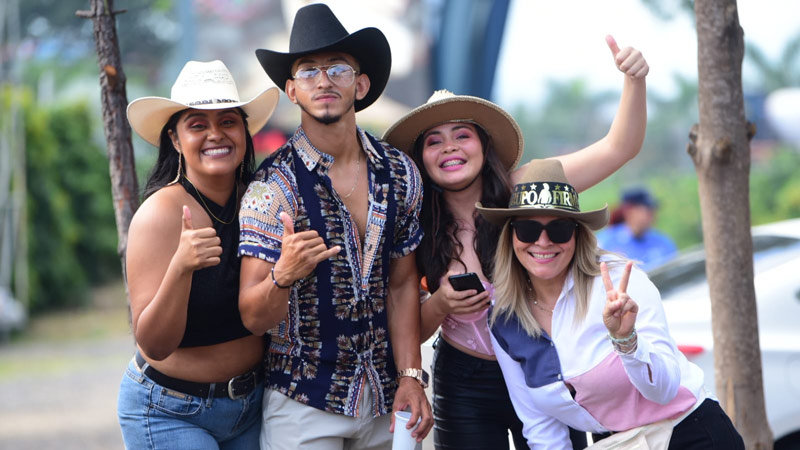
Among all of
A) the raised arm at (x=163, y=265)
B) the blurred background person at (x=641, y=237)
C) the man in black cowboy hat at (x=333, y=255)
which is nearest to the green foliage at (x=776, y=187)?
the blurred background person at (x=641, y=237)

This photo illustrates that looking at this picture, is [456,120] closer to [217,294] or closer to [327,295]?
[327,295]

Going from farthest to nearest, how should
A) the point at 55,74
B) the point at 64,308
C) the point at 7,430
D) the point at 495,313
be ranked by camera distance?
the point at 55,74, the point at 64,308, the point at 7,430, the point at 495,313

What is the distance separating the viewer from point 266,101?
3.14 meters

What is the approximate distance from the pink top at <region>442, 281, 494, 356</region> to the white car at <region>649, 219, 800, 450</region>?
1.51m

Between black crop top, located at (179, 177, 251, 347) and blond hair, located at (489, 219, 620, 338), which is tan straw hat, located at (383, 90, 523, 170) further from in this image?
black crop top, located at (179, 177, 251, 347)

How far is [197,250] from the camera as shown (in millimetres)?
2529

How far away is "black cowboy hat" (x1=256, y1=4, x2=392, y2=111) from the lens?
9.49ft

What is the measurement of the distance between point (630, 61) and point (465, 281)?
1017 millimetres

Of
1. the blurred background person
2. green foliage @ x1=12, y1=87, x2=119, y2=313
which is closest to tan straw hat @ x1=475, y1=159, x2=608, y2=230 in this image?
the blurred background person

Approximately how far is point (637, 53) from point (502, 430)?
1468 millimetres

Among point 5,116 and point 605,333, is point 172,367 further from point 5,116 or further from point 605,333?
point 5,116

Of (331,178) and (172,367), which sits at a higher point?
(331,178)

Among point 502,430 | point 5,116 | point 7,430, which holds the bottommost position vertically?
point 7,430

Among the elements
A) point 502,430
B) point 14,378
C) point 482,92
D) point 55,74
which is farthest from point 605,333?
point 55,74
